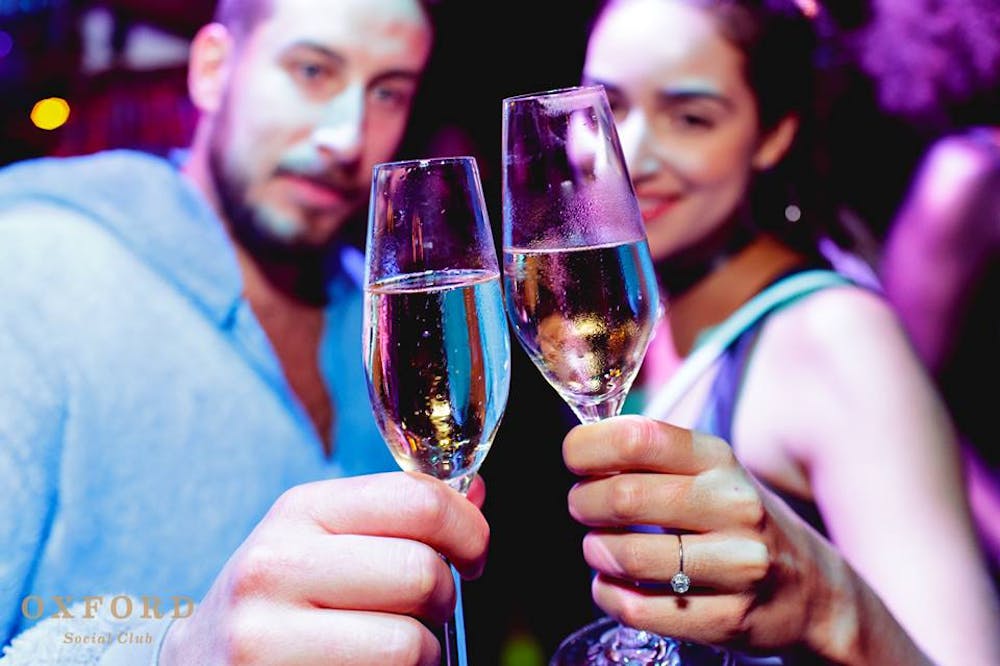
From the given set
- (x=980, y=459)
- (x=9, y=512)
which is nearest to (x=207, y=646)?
(x=9, y=512)

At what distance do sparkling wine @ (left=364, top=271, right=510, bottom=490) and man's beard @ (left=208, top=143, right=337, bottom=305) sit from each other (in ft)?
2.76

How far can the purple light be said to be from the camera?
1290 millimetres

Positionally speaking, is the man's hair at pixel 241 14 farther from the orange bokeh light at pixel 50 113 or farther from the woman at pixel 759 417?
the woman at pixel 759 417

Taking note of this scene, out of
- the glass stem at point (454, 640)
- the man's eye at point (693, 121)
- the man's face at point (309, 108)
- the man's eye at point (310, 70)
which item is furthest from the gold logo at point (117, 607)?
the man's eye at point (693, 121)

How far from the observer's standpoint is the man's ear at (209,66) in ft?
4.92

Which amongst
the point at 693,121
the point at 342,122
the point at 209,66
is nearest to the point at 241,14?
the point at 209,66

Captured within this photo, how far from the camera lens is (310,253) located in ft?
5.45

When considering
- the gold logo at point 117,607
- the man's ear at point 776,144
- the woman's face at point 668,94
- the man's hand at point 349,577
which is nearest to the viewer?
the man's hand at point 349,577

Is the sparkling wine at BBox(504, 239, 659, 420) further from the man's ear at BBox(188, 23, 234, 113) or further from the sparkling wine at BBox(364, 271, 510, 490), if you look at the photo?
the man's ear at BBox(188, 23, 234, 113)

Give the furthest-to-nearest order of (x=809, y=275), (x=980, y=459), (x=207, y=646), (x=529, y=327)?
(x=980, y=459), (x=809, y=275), (x=529, y=327), (x=207, y=646)

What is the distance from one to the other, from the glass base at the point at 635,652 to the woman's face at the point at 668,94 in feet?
2.76

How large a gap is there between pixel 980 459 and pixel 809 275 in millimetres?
735

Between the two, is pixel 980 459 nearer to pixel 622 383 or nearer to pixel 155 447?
pixel 622 383

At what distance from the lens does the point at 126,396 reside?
1.35 m
